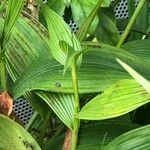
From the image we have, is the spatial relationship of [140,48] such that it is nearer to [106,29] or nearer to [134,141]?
[106,29]

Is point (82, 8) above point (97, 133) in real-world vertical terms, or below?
above

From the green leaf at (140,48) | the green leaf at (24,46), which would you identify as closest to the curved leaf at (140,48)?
the green leaf at (140,48)

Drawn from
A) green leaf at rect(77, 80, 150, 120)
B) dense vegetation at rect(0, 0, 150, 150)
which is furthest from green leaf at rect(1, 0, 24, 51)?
green leaf at rect(77, 80, 150, 120)

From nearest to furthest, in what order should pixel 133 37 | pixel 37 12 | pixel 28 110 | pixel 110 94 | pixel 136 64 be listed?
pixel 110 94
pixel 136 64
pixel 37 12
pixel 133 37
pixel 28 110

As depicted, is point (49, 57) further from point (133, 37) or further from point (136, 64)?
point (133, 37)

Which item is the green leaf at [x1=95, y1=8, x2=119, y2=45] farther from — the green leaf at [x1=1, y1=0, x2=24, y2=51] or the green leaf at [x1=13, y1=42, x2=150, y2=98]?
the green leaf at [x1=1, y1=0, x2=24, y2=51]

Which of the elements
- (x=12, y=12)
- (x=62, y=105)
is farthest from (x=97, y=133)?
Result: (x=12, y=12)

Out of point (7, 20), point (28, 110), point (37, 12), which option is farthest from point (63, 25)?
point (28, 110)
